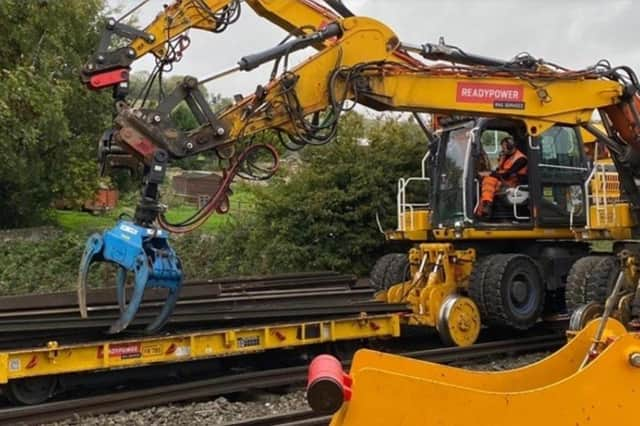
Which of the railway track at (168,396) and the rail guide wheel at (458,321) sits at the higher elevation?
the rail guide wheel at (458,321)

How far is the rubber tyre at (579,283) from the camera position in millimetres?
9745

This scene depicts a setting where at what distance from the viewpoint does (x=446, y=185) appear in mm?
11023

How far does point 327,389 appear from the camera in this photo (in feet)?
11.6

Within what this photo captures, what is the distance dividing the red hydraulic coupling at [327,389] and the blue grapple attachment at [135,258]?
361 centimetres

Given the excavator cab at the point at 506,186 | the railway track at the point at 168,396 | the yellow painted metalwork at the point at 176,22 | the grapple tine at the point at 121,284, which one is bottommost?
the railway track at the point at 168,396

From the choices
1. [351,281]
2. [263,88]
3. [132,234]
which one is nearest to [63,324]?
[132,234]

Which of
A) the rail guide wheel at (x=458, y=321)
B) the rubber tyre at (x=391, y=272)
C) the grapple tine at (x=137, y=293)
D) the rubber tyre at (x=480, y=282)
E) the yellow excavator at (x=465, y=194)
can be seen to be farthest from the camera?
the rubber tyre at (x=391, y=272)

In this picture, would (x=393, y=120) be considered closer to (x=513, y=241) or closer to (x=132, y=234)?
(x=513, y=241)

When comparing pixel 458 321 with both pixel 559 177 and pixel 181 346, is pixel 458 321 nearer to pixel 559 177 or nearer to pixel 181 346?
pixel 559 177

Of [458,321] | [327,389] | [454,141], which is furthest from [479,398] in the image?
[454,141]

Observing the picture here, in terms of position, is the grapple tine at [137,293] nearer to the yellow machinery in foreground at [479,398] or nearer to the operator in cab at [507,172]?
the yellow machinery in foreground at [479,398]

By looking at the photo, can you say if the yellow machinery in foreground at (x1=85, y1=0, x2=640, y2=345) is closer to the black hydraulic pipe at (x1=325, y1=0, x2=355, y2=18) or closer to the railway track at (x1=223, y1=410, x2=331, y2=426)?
the black hydraulic pipe at (x1=325, y1=0, x2=355, y2=18)

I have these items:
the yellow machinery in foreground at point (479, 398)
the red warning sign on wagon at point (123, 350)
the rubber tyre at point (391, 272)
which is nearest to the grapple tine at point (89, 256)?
the red warning sign on wagon at point (123, 350)

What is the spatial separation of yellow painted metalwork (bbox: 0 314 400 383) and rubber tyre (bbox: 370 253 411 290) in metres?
2.00
